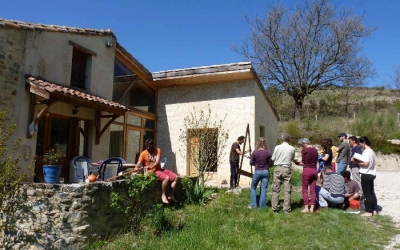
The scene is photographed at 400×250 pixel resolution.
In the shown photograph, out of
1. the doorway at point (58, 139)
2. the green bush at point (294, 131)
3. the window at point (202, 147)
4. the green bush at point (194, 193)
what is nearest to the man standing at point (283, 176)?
the green bush at point (194, 193)

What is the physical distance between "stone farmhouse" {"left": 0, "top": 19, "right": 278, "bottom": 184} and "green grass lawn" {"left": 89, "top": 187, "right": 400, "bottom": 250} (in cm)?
380

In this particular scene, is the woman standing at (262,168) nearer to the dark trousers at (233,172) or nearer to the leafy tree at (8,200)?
the dark trousers at (233,172)

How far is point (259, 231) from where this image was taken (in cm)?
546

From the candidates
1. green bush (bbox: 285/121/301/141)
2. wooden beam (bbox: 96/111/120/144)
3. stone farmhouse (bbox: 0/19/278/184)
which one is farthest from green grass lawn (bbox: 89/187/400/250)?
green bush (bbox: 285/121/301/141)

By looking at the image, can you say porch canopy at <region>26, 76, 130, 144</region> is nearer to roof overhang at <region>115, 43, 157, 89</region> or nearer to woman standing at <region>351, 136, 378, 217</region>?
roof overhang at <region>115, 43, 157, 89</region>

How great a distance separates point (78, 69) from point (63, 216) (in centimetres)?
522

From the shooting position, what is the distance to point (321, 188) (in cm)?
687

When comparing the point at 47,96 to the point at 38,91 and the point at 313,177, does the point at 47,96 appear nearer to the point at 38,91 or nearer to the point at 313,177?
the point at 38,91

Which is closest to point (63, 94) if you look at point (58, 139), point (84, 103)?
point (84, 103)

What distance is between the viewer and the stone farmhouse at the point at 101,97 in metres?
7.25

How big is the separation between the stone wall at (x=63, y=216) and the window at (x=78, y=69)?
14.2 ft

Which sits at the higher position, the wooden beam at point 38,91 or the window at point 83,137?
the wooden beam at point 38,91

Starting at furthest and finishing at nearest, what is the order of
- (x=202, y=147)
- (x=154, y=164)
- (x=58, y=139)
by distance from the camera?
(x=202, y=147)
(x=58, y=139)
(x=154, y=164)

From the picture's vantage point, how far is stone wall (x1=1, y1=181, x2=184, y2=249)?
17.4 ft
